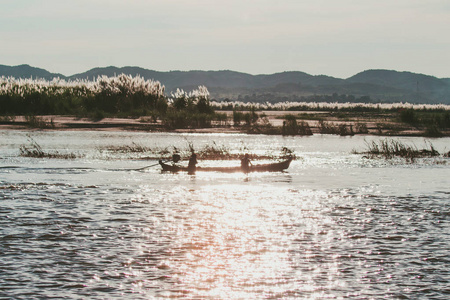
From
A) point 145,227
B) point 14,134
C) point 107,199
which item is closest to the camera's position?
point 145,227

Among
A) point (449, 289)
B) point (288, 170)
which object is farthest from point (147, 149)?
point (449, 289)

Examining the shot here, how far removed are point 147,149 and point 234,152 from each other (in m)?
4.97

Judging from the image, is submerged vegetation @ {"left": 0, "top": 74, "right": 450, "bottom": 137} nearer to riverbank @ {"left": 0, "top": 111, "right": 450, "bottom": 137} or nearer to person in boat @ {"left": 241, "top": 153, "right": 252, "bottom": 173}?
riverbank @ {"left": 0, "top": 111, "right": 450, "bottom": 137}

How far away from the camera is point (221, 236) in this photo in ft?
49.9

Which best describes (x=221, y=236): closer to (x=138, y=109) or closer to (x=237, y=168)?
(x=237, y=168)

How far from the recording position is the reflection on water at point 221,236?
11.4m

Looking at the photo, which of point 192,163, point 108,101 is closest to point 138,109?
point 108,101

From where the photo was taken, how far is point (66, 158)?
33375mm

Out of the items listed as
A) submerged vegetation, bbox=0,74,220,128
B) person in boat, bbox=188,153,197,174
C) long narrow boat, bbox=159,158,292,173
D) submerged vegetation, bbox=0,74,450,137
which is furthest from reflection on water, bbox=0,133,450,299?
submerged vegetation, bbox=0,74,220,128

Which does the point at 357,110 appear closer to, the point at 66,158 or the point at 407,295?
→ the point at 66,158

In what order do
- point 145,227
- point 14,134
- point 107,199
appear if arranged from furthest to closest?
point 14,134
point 107,199
point 145,227

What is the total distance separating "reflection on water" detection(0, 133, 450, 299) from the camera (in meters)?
11.4

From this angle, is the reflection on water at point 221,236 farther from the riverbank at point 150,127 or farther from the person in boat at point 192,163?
the riverbank at point 150,127

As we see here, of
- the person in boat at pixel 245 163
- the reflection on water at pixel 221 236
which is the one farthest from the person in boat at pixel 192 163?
the person in boat at pixel 245 163
